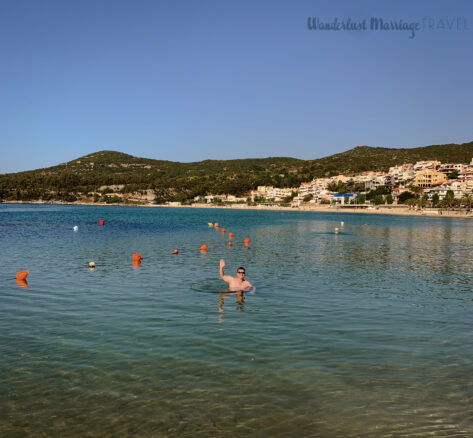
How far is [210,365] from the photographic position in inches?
361

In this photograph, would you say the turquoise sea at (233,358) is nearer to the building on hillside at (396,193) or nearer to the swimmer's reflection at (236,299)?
the swimmer's reflection at (236,299)

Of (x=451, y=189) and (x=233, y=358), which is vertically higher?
(x=451, y=189)

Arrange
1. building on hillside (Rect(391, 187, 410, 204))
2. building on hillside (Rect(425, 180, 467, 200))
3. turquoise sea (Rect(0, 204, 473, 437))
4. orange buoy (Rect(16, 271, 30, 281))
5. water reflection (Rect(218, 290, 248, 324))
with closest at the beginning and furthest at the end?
turquoise sea (Rect(0, 204, 473, 437)), water reflection (Rect(218, 290, 248, 324)), orange buoy (Rect(16, 271, 30, 281)), building on hillside (Rect(425, 180, 467, 200)), building on hillside (Rect(391, 187, 410, 204))

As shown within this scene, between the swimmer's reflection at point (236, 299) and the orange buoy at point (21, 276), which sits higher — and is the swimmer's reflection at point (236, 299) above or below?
below

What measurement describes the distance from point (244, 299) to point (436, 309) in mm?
6897

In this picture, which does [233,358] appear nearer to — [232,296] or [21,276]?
[232,296]

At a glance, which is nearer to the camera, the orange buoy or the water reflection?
the water reflection

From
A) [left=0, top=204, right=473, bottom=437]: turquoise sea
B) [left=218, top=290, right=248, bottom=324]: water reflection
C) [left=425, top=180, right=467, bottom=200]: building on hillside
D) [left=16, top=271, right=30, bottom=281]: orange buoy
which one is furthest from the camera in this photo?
[left=425, top=180, right=467, bottom=200]: building on hillside

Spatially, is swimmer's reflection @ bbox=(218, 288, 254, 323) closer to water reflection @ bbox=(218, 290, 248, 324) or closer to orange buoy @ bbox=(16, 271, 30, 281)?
water reflection @ bbox=(218, 290, 248, 324)

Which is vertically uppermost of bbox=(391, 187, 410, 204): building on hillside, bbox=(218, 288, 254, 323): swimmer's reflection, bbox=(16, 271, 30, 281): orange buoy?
bbox=(391, 187, 410, 204): building on hillside

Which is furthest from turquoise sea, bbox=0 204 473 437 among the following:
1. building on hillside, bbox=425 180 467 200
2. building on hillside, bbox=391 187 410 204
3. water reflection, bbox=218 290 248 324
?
building on hillside, bbox=391 187 410 204

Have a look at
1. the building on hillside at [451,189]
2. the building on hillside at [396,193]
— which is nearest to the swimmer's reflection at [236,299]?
the building on hillside at [451,189]

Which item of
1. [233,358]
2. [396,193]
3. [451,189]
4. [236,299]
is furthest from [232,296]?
[396,193]

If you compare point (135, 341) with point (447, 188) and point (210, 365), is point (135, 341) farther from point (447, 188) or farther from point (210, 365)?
point (447, 188)
